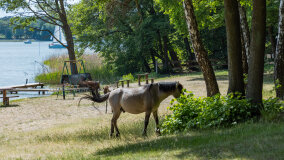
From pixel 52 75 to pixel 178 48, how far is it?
15.5 m

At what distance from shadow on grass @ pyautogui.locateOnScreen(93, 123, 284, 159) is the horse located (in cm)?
140

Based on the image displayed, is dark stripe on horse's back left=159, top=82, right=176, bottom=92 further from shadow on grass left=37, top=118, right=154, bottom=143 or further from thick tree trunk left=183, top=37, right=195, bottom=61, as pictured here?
thick tree trunk left=183, top=37, right=195, bottom=61

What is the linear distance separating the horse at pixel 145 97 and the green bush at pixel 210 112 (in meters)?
0.41

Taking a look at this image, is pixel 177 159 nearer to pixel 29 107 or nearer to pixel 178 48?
pixel 29 107

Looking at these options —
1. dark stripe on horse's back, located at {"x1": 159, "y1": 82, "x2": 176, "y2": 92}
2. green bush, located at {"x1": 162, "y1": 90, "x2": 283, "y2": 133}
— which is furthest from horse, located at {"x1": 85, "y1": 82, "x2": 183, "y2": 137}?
green bush, located at {"x1": 162, "y1": 90, "x2": 283, "y2": 133}

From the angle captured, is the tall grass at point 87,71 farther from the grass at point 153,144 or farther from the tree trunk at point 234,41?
the tree trunk at point 234,41

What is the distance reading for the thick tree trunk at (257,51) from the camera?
30.9ft

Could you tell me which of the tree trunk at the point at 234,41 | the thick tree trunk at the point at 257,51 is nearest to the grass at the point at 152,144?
the thick tree trunk at the point at 257,51

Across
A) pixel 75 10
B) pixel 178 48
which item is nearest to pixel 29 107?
pixel 75 10

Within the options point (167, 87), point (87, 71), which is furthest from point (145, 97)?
point (87, 71)

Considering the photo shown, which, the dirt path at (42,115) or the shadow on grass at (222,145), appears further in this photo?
→ the dirt path at (42,115)

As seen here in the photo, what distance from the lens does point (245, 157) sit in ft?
19.3

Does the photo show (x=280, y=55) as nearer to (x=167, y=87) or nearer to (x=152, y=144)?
(x=167, y=87)

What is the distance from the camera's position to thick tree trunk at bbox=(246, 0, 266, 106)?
943cm
